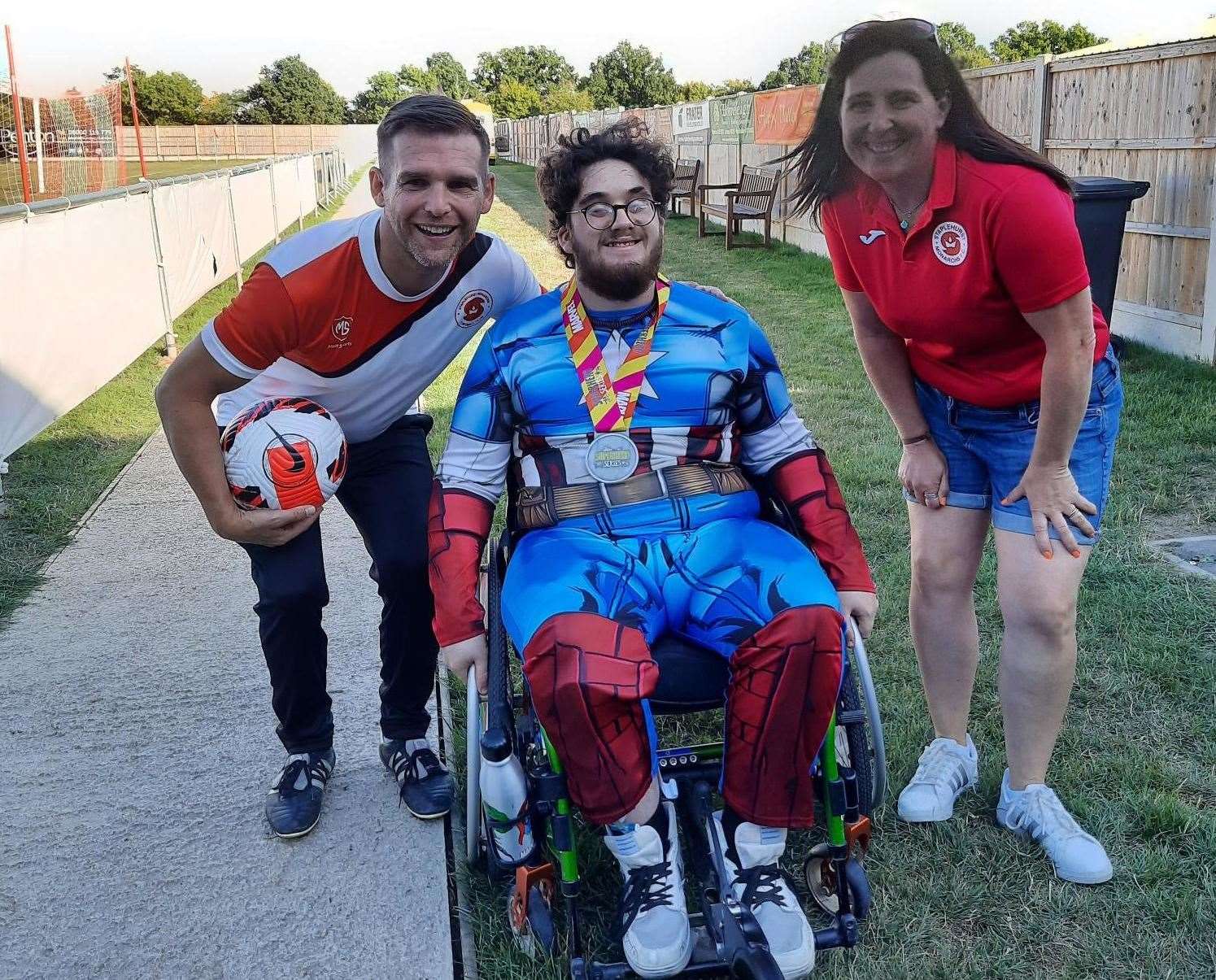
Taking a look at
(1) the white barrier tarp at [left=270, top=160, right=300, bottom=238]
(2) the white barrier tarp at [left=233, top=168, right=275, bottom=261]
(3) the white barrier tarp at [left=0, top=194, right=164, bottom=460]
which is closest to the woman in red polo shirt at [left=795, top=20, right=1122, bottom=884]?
(3) the white barrier tarp at [left=0, top=194, right=164, bottom=460]

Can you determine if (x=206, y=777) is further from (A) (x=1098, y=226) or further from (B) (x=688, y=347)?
(A) (x=1098, y=226)

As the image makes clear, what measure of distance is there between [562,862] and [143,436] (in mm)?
5424

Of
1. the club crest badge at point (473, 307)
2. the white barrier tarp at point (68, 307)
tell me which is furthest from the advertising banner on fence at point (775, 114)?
the club crest badge at point (473, 307)

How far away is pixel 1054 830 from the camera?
8.77ft

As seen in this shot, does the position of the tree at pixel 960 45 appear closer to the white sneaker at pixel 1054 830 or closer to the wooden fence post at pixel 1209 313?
the white sneaker at pixel 1054 830

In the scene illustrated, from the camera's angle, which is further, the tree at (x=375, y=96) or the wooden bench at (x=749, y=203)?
the tree at (x=375, y=96)

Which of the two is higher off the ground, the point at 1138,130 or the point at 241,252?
the point at 1138,130

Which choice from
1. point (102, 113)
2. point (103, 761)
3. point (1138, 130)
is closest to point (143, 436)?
point (103, 761)

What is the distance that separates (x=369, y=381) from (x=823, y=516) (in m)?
1.22

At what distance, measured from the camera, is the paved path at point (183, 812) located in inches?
96.4

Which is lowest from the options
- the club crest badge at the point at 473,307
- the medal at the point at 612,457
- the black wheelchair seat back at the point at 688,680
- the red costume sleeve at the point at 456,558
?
the black wheelchair seat back at the point at 688,680

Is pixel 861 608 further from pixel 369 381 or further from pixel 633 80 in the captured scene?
pixel 633 80

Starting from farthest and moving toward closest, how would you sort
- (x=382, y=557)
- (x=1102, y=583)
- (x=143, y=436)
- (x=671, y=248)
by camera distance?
(x=671, y=248), (x=143, y=436), (x=1102, y=583), (x=382, y=557)

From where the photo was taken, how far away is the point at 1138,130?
752cm
